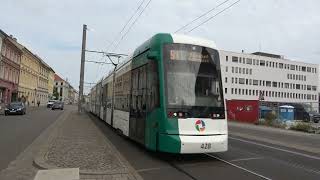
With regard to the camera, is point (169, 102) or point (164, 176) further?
point (169, 102)

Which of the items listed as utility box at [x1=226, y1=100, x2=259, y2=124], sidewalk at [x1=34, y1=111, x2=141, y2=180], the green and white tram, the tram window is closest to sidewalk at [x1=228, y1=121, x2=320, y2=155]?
the green and white tram

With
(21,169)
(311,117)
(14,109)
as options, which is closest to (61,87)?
(14,109)

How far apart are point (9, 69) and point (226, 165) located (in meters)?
64.7

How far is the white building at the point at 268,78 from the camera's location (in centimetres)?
10712

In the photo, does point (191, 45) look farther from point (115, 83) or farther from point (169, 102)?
point (115, 83)

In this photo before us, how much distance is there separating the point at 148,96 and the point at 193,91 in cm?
163

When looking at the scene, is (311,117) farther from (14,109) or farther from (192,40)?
(14,109)

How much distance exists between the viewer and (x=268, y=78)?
112812 millimetres

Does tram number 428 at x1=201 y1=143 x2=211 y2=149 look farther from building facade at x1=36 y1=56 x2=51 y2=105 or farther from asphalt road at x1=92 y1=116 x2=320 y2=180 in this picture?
building facade at x1=36 y1=56 x2=51 y2=105

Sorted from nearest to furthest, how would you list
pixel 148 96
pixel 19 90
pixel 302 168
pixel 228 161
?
pixel 302 168 → pixel 228 161 → pixel 148 96 → pixel 19 90

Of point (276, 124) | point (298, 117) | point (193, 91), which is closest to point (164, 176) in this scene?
point (193, 91)

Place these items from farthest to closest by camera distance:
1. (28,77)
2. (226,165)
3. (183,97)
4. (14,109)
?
(28,77)
(14,109)
(183,97)
(226,165)

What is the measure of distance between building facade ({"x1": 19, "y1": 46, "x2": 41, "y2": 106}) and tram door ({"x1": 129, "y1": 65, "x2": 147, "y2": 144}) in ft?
224

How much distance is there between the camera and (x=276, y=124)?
109 feet
